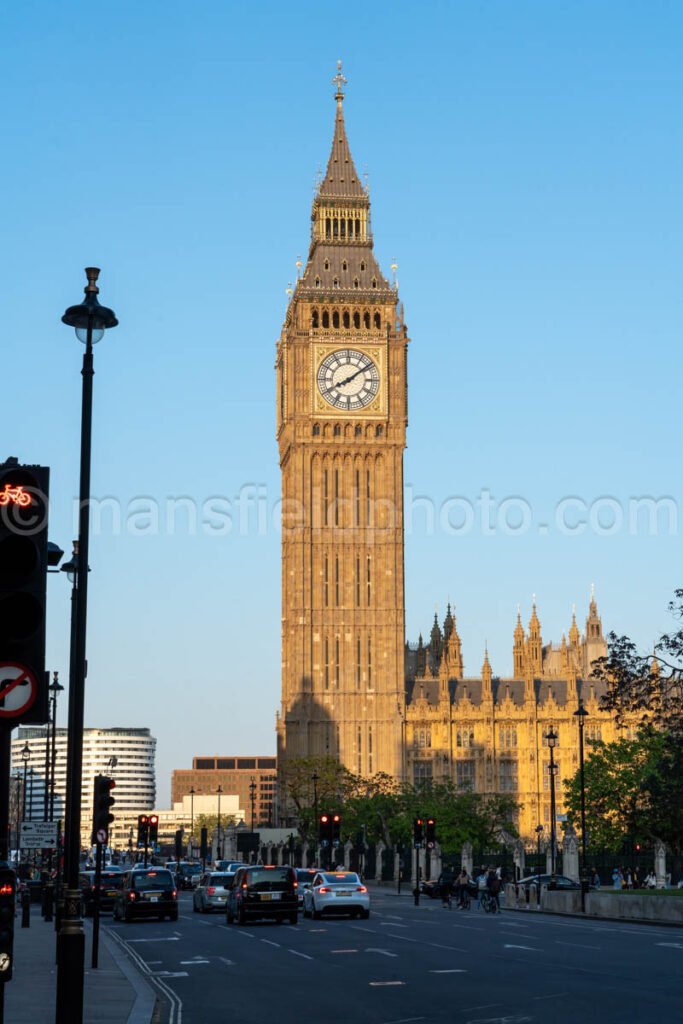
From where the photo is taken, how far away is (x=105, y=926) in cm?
4816

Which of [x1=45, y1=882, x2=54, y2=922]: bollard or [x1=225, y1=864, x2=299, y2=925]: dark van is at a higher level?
[x1=225, y1=864, x2=299, y2=925]: dark van

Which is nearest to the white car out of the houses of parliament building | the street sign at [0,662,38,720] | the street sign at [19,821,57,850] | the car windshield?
the car windshield

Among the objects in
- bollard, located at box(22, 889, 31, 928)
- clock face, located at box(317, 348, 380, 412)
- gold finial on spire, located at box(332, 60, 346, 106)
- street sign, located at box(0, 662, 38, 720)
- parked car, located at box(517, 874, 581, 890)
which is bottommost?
parked car, located at box(517, 874, 581, 890)

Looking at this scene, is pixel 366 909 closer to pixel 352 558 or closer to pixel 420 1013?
pixel 420 1013

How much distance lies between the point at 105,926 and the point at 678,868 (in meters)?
39.6

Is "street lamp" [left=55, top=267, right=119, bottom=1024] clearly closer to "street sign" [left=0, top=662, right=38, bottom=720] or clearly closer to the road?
the road

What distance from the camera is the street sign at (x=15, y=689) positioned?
404 inches

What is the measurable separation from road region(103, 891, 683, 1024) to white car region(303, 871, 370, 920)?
377cm

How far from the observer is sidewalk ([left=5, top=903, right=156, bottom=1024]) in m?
18.8

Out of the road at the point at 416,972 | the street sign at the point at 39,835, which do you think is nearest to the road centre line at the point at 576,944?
the road at the point at 416,972

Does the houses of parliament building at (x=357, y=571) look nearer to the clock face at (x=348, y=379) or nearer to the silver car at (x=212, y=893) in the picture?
the clock face at (x=348, y=379)

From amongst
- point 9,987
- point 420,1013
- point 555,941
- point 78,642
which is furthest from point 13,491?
point 555,941

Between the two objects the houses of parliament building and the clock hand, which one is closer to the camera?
the houses of parliament building

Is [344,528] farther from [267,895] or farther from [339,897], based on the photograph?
[267,895]
